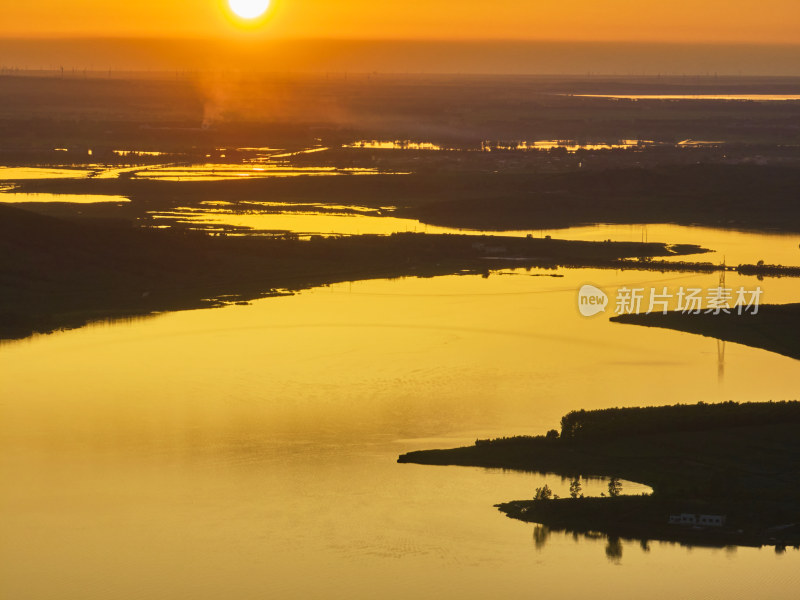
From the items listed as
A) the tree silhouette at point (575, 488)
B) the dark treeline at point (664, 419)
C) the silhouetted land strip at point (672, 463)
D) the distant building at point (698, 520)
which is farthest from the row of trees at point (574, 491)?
the dark treeline at point (664, 419)

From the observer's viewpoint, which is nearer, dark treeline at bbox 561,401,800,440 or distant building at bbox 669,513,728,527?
distant building at bbox 669,513,728,527

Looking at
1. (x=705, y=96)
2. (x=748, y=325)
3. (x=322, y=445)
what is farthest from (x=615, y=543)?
(x=705, y=96)

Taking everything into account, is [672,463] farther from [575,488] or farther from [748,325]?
[748,325]

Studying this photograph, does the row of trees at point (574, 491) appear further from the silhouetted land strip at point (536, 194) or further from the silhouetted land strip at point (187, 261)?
the silhouetted land strip at point (536, 194)

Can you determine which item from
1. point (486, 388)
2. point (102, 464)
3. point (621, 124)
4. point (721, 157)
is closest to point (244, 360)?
point (486, 388)

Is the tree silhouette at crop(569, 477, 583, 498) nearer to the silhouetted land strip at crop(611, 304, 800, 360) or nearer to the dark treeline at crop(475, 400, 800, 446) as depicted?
the dark treeline at crop(475, 400, 800, 446)

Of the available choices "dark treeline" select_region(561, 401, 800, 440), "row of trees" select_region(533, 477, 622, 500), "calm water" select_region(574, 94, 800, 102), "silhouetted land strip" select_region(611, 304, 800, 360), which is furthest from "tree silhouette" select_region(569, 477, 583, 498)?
"calm water" select_region(574, 94, 800, 102)

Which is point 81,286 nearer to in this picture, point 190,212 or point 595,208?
point 190,212
